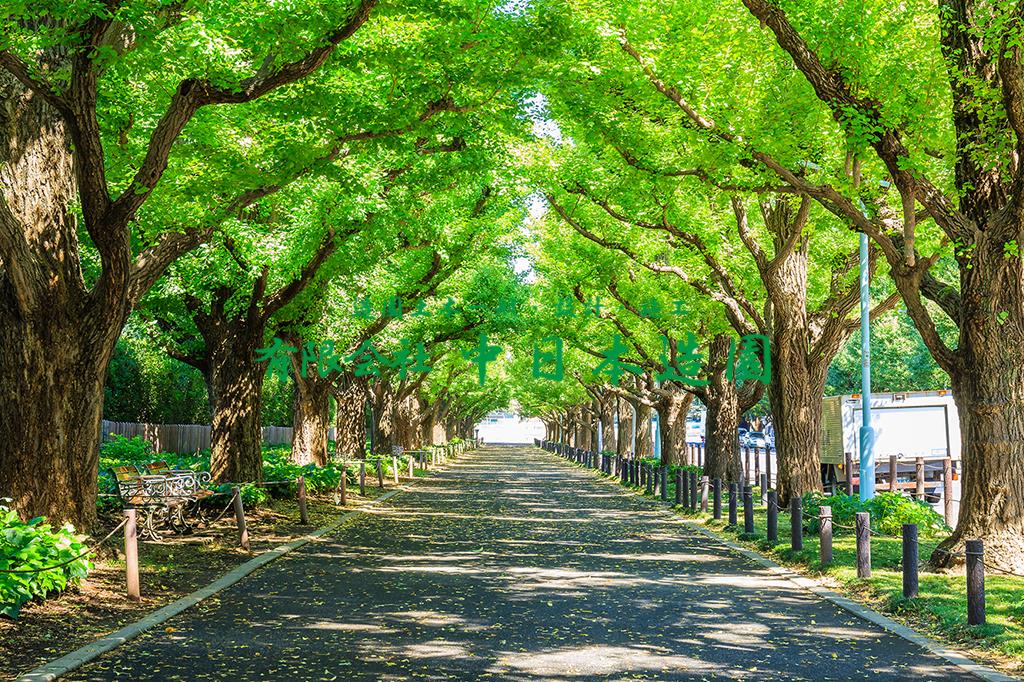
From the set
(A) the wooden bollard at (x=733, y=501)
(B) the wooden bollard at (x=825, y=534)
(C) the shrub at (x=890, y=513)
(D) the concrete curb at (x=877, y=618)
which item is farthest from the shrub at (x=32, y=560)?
(A) the wooden bollard at (x=733, y=501)

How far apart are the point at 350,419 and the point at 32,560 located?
28.1 meters

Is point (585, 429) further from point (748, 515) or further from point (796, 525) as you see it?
point (796, 525)

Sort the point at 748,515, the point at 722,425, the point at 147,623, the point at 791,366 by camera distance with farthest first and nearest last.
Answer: the point at 722,425 → the point at 791,366 → the point at 748,515 → the point at 147,623

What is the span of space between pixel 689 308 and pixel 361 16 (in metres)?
19.8

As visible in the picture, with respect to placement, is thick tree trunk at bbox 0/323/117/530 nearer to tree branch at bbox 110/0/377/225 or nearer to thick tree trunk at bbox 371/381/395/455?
tree branch at bbox 110/0/377/225

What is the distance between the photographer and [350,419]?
125 ft

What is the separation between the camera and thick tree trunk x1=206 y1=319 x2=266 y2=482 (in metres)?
22.3

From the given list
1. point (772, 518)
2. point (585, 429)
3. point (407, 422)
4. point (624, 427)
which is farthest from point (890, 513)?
point (585, 429)

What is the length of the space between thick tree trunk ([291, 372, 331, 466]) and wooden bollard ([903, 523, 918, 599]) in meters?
21.3

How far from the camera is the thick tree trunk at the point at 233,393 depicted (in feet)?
73.3

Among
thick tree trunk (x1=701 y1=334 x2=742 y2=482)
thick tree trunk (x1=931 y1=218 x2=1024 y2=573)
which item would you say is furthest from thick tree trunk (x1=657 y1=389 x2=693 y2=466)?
thick tree trunk (x1=931 y1=218 x2=1024 y2=573)

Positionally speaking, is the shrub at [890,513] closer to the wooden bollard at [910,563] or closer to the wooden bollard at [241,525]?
the wooden bollard at [910,563]

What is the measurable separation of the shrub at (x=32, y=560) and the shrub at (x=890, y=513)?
37.3 feet

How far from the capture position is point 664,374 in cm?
3244
